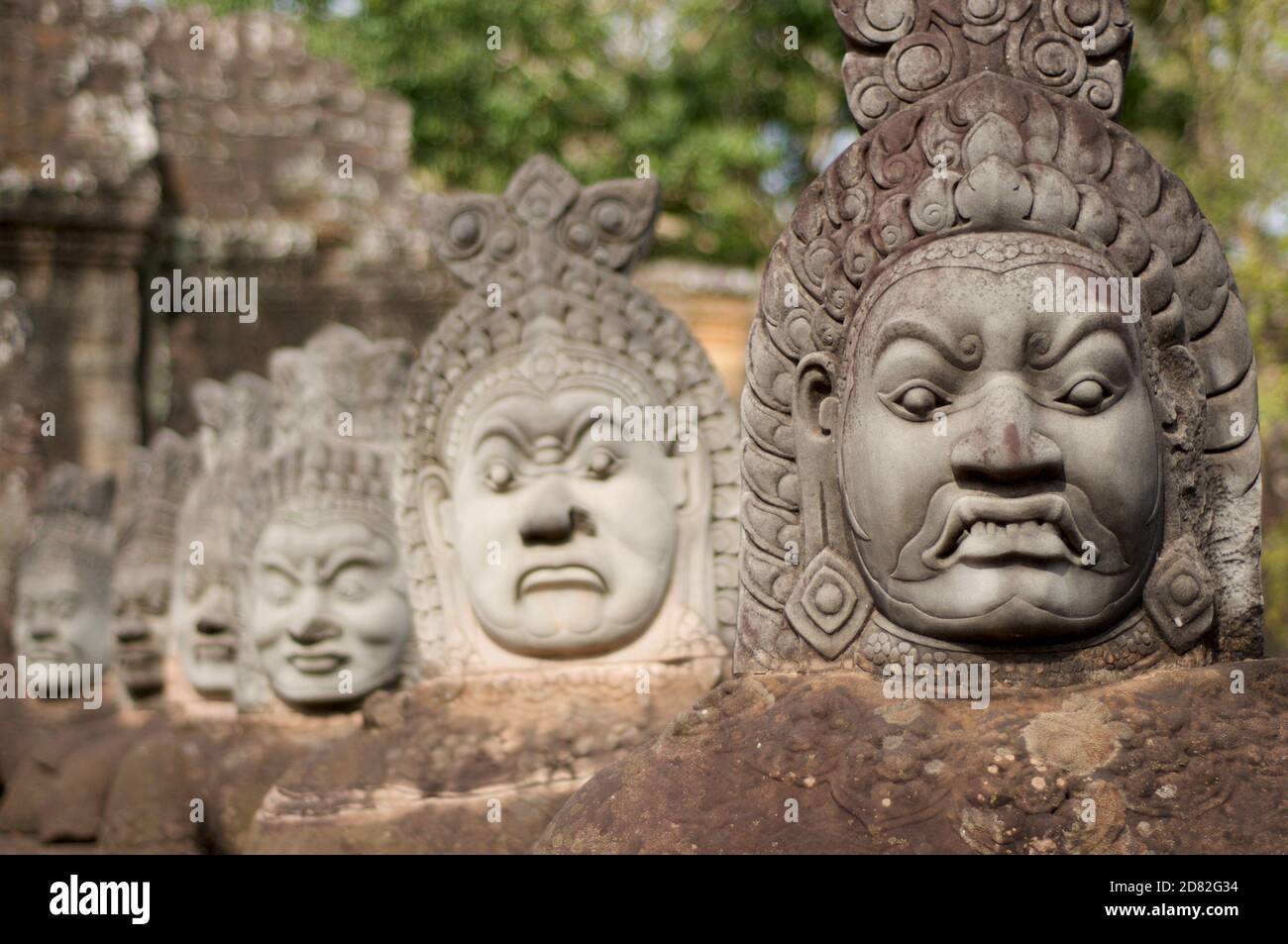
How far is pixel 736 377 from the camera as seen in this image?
1410 centimetres

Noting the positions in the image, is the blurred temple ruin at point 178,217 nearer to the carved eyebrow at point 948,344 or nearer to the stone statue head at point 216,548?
the stone statue head at point 216,548

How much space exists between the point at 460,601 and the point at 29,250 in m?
7.98

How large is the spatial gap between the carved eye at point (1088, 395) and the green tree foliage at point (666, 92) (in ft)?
36.2

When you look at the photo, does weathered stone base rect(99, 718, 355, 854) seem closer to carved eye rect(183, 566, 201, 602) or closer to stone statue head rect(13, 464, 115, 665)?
carved eye rect(183, 566, 201, 602)

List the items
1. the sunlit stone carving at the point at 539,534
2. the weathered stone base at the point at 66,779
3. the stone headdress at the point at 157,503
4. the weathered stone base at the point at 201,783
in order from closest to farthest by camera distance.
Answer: the sunlit stone carving at the point at 539,534 → the weathered stone base at the point at 201,783 → the weathered stone base at the point at 66,779 → the stone headdress at the point at 157,503

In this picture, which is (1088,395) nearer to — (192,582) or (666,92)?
(192,582)

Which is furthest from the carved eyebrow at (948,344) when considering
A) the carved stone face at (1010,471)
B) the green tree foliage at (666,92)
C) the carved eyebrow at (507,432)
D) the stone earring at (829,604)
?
the green tree foliage at (666,92)

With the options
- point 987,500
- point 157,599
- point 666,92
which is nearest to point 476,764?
point 987,500

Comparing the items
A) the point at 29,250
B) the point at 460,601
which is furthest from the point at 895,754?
the point at 29,250

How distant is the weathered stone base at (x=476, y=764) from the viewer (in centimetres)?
518

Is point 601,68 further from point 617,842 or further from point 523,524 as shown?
point 617,842

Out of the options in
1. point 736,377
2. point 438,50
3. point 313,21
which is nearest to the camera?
point 736,377

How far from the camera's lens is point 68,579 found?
9.18 meters

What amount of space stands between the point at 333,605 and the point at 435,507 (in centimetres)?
86
